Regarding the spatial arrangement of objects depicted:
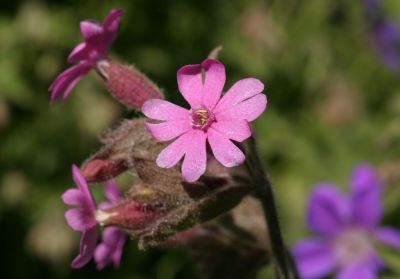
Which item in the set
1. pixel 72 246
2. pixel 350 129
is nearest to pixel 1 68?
pixel 72 246

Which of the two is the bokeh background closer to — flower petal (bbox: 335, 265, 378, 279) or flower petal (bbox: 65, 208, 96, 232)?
flower petal (bbox: 335, 265, 378, 279)

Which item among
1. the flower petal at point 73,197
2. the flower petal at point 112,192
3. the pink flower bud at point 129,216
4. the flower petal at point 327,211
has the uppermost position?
the flower petal at point 73,197

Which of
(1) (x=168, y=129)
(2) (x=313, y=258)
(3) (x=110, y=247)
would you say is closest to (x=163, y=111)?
(1) (x=168, y=129)

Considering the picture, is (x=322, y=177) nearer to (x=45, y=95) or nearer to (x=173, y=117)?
(x=45, y=95)

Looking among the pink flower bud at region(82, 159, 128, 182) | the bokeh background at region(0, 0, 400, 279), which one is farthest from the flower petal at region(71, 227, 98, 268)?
the bokeh background at region(0, 0, 400, 279)

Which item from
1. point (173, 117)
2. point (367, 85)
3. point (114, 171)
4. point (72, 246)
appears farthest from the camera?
point (367, 85)

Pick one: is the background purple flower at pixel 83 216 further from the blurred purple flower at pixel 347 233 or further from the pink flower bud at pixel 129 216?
the blurred purple flower at pixel 347 233

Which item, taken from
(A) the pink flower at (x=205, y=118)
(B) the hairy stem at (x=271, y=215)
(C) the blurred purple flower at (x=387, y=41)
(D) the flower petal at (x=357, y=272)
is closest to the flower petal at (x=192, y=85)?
(A) the pink flower at (x=205, y=118)
